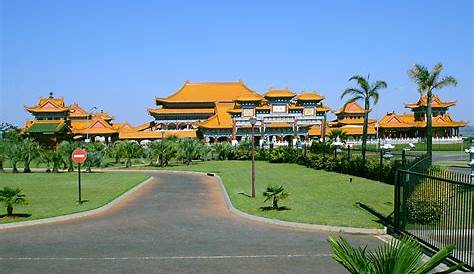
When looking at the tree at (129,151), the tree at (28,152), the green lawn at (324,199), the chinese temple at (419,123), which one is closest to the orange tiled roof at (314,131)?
the chinese temple at (419,123)

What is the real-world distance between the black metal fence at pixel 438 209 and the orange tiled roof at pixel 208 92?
2987 inches

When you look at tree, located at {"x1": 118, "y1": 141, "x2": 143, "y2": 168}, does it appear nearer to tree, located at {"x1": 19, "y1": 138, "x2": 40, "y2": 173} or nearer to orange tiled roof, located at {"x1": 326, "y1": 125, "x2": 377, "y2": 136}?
tree, located at {"x1": 19, "y1": 138, "x2": 40, "y2": 173}

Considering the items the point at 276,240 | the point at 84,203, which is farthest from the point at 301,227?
the point at 84,203

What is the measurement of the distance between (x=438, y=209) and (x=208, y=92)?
8189 cm

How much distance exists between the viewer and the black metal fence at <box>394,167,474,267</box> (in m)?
9.49

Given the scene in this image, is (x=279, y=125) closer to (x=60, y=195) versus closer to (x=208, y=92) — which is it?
(x=208, y=92)

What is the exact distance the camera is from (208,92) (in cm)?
9206

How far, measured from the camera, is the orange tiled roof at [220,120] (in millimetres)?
78125

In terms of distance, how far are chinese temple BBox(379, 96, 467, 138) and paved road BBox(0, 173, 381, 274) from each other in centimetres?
7292

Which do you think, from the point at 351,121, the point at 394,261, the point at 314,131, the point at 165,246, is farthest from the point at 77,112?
the point at 394,261

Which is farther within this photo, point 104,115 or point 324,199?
point 104,115

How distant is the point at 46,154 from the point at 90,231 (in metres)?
27.2

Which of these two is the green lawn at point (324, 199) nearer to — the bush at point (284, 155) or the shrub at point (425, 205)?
the shrub at point (425, 205)

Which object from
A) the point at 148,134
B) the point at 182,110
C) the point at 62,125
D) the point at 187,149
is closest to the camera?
the point at 187,149
